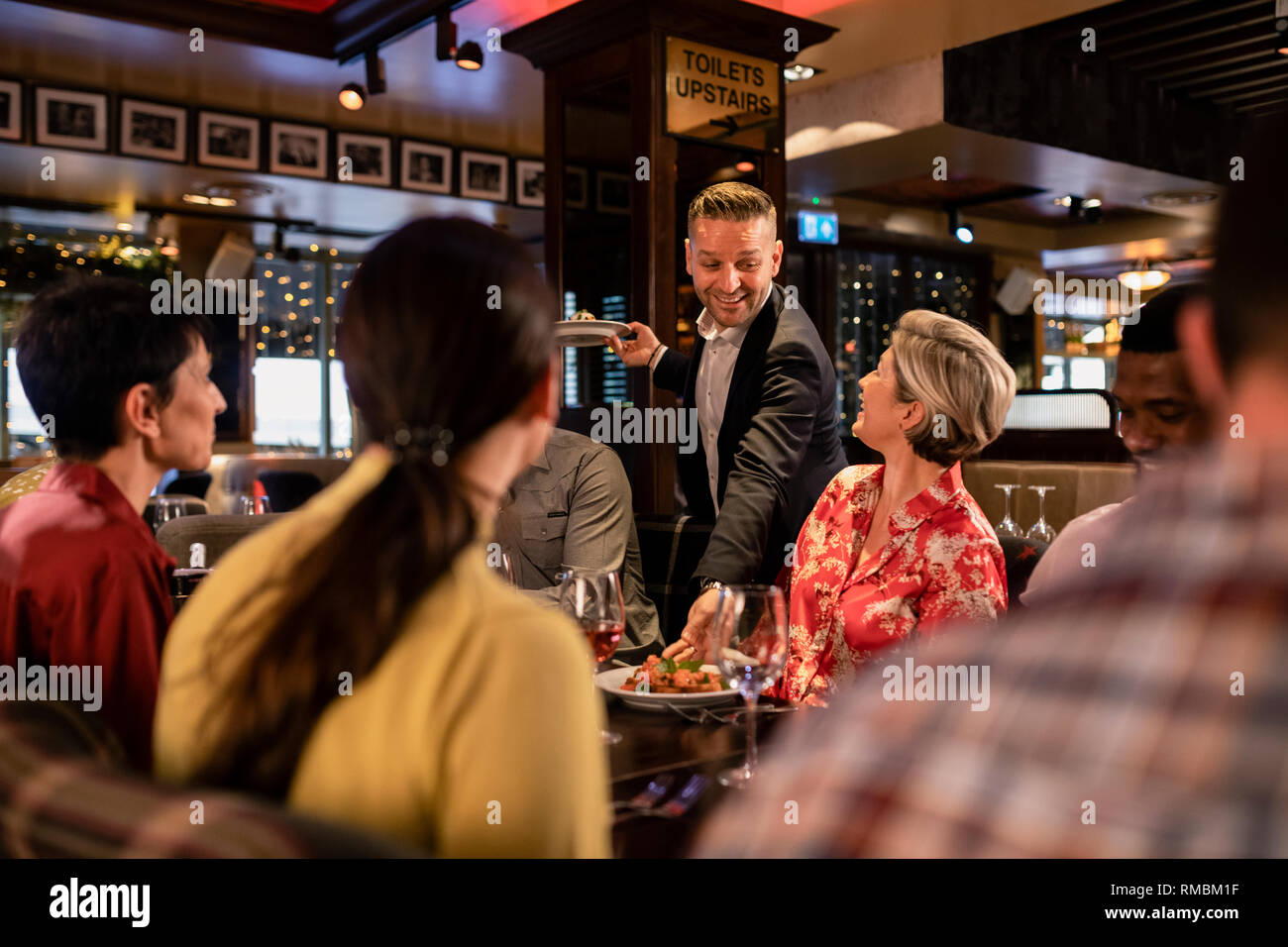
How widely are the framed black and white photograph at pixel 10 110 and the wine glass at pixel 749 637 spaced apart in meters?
6.47

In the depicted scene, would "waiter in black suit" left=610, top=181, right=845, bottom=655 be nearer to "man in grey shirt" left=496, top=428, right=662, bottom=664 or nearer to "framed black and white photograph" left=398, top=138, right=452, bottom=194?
"man in grey shirt" left=496, top=428, right=662, bottom=664

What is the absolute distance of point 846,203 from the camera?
29.7 ft

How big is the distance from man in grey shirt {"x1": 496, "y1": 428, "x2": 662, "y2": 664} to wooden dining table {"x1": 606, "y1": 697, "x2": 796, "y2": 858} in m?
1.05

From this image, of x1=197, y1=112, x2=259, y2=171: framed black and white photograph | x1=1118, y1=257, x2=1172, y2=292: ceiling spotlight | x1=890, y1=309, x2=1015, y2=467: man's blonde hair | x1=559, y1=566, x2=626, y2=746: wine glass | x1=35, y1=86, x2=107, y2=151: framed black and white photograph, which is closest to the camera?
x1=559, y1=566, x2=626, y2=746: wine glass

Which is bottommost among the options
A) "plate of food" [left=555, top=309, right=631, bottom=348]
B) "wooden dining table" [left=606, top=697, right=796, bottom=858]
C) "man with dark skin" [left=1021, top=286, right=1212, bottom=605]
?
"wooden dining table" [left=606, top=697, right=796, bottom=858]

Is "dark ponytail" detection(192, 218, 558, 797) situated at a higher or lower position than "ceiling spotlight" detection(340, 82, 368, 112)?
lower

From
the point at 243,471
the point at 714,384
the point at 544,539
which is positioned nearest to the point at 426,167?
the point at 243,471

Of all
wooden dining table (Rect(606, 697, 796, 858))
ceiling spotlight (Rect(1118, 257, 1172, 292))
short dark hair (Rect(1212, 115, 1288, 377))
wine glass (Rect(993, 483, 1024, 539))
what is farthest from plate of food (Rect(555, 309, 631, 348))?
ceiling spotlight (Rect(1118, 257, 1172, 292))

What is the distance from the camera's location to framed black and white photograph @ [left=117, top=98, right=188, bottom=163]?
6.56 metres

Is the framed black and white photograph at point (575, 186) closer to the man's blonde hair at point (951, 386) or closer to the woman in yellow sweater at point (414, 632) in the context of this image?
the man's blonde hair at point (951, 386)

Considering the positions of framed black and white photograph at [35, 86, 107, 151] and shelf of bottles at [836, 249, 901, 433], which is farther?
shelf of bottles at [836, 249, 901, 433]

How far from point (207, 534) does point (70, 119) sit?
4.47 metres
